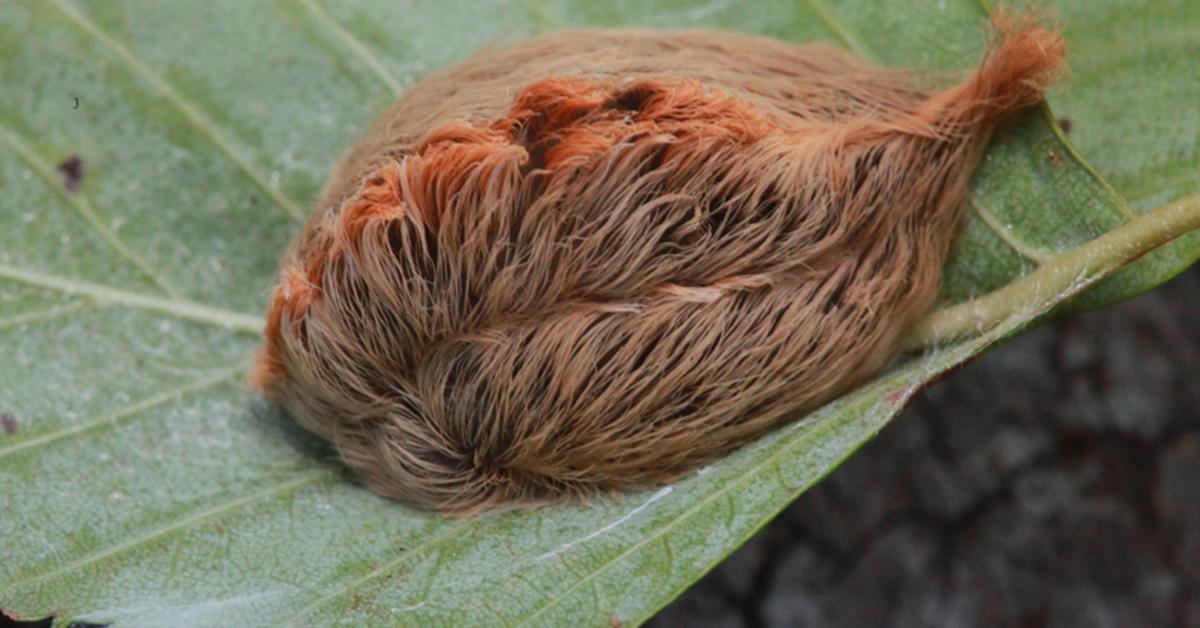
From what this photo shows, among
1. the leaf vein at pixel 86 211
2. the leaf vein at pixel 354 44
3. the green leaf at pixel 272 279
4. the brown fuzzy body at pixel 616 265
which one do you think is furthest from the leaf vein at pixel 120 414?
the leaf vein at pixel 354 44

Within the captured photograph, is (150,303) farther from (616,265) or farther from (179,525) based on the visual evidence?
(616,265)

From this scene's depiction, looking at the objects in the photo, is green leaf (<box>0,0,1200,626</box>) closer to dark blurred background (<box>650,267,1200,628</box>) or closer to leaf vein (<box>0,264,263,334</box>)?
leaf vein (<box>0,264,263,334</box>)

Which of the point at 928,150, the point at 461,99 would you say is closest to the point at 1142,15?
the point at 928,150

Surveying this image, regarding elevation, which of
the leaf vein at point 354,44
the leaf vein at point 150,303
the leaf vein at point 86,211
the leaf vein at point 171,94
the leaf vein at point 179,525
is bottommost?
the leaf vein at point 179,525

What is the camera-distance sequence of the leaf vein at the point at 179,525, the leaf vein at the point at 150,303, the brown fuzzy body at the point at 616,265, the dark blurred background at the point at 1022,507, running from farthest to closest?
the dark blurred background at the point at 1022,507
the leaf vein at the point at 150,303
the leaf vein at the point at 179,525
the brown fuzzy body at the point at 616,265

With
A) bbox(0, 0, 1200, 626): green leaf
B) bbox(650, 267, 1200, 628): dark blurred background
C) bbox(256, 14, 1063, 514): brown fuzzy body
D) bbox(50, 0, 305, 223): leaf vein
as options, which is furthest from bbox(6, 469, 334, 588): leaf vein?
bbox(650, 267, 1200, 628): dark blurred background

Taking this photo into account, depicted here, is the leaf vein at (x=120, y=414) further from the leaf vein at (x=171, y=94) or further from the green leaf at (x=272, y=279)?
the leaf vein at (x=171, y=94)

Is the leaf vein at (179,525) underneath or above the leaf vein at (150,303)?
underneath
